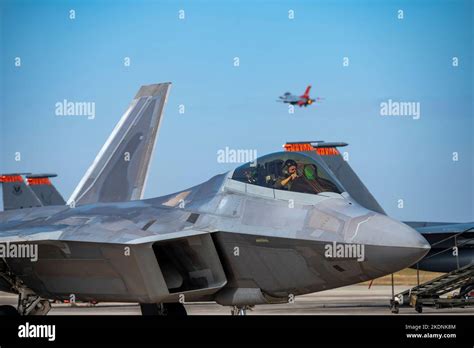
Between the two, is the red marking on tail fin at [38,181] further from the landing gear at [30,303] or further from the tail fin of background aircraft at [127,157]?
the landing gear at [30,303]

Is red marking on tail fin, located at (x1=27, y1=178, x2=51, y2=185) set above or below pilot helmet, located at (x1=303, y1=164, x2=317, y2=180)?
above

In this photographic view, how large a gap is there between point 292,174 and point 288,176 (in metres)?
0.06

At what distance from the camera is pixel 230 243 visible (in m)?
11.0

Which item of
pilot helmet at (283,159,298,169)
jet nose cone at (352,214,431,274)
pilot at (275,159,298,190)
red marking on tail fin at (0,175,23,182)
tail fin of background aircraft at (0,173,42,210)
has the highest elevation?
red marking on tail fin at (0,175,23,182)

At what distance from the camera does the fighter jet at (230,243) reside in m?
10.3

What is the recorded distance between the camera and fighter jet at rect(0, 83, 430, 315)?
10.3 meters

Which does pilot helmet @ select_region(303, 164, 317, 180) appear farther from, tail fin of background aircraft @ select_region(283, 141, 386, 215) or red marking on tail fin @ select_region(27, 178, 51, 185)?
red marking on tail fin @ select_region(27, 178, 51, 185)

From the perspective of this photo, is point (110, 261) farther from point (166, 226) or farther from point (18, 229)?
point (18, 229)

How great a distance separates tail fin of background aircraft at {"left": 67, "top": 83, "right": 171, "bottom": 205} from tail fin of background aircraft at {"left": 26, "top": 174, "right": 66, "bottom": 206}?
11.4 m

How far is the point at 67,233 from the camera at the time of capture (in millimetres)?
11812

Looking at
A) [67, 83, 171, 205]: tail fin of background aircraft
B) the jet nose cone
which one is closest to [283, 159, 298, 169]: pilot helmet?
the jet nose cone
